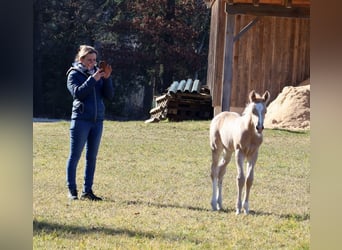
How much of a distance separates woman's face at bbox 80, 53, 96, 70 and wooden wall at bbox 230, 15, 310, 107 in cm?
469

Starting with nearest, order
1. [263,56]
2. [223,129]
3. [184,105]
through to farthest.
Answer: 1. [223,129]
2. [263,56]
3. [184,105]

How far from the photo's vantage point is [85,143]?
410 centimetres

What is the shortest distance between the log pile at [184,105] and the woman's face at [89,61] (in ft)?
17.7

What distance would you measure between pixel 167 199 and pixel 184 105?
5.11 metres

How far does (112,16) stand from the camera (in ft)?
36.2

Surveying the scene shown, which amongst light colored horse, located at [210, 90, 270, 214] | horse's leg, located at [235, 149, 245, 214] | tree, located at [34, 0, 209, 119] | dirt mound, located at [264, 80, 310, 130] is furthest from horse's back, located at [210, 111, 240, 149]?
tree, located at [34, 0, 209, 119]

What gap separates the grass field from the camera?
3230mm

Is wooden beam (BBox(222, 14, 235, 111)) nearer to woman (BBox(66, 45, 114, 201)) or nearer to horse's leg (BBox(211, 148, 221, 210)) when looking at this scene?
horse's leg (BBox(211, 148, 221, 210))

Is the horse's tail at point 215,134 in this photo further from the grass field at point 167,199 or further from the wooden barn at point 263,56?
the wooden barn at point 263,56

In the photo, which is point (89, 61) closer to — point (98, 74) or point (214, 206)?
point (98, 74)

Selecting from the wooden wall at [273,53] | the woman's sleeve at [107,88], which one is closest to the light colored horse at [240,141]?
the woman's sleeve at [107,88]

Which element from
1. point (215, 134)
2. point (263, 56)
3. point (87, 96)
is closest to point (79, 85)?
point (87, 96)
